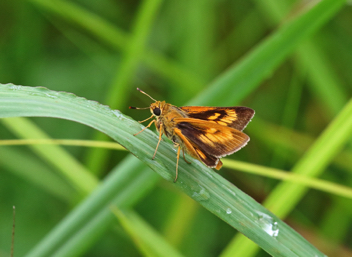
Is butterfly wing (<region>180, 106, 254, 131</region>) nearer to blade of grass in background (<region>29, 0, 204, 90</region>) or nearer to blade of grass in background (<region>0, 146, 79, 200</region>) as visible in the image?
blade of grass in background (<region>29, 0, 204, 90</region>)

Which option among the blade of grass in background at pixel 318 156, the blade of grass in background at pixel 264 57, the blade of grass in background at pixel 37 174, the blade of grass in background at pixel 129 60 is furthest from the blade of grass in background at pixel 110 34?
the blade of grass in background at pixel 318 156

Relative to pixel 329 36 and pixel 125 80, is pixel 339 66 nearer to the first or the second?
pixel 329 36

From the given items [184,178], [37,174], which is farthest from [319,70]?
[37,174]

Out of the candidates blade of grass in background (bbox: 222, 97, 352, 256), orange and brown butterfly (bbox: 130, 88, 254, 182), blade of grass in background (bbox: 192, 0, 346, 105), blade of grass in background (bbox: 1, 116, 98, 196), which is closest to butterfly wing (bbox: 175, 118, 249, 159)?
orange and brown butterfly (bbox: 130, 88, 254, 182)

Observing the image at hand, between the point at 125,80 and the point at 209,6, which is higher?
the point at 209,6

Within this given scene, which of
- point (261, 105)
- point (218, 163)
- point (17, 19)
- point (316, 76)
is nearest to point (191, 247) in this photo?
point (218, 163)

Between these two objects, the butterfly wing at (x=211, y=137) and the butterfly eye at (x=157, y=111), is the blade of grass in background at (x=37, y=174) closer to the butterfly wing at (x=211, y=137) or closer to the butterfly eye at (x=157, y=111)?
the butterfly eye at (x=157, y=111)
